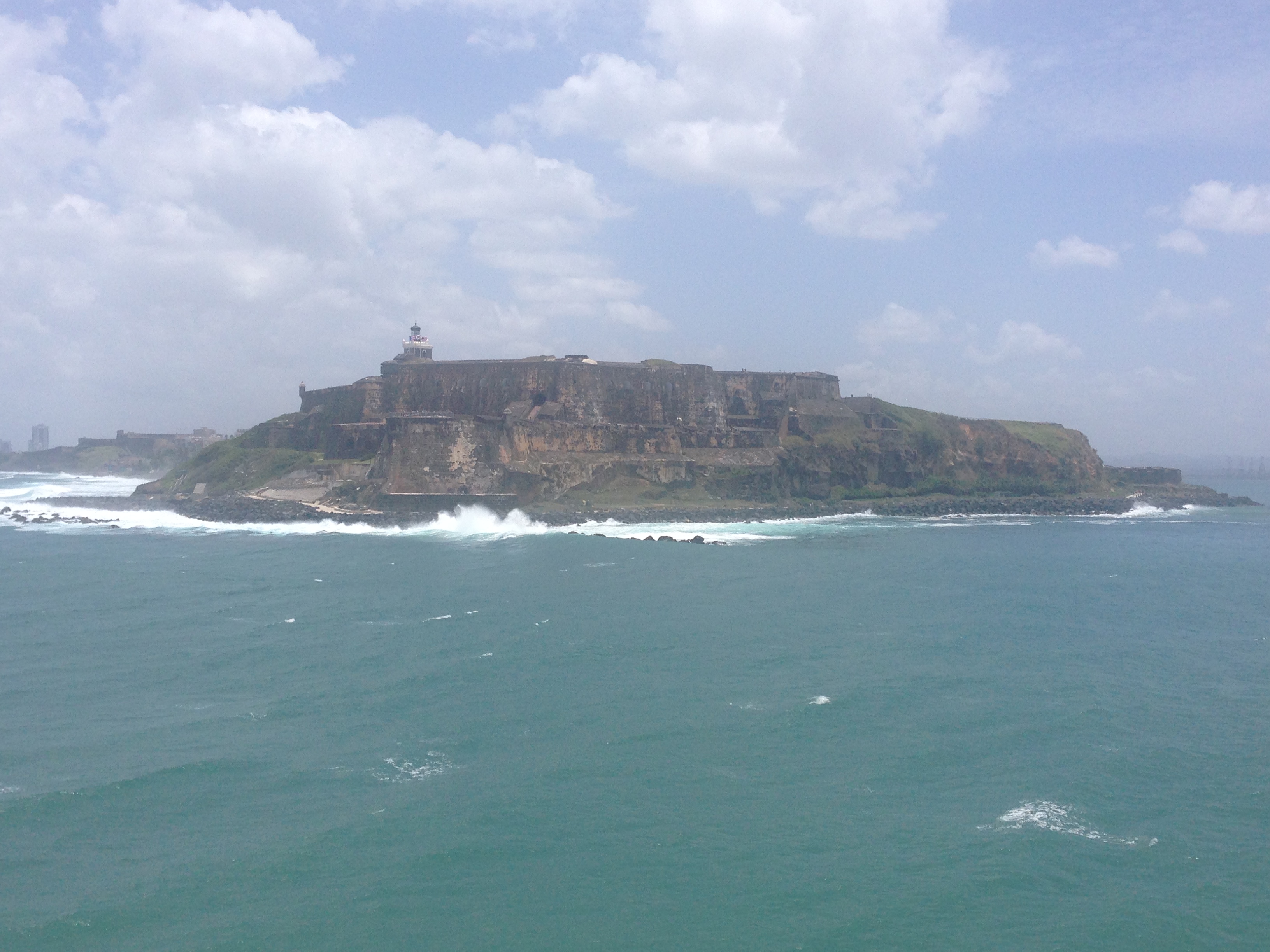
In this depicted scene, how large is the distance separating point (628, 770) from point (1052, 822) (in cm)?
Answer: 588

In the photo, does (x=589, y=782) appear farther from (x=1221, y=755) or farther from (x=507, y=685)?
(x=1221, y=755)

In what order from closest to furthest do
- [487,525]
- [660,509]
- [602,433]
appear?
1. [487,525]
2. [660,509]
3. [602,433]


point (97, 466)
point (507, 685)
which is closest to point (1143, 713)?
point (507, 685)

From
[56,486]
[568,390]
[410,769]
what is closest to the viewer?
[410,769]

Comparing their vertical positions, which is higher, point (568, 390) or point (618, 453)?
point (568, 390)

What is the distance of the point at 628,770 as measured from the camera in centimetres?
1354

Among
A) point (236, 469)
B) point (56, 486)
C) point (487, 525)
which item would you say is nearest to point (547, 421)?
point (487, 525)

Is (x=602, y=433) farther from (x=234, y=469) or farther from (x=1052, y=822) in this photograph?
(x=1052, y=822)

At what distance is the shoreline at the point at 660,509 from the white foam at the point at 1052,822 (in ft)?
116

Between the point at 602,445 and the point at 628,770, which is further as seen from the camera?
the point at 602,445

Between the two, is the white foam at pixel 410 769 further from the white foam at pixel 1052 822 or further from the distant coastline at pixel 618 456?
the distant coastline at pixel 618 456

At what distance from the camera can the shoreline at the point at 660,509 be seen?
46844mm

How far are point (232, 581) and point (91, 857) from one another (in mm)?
18925

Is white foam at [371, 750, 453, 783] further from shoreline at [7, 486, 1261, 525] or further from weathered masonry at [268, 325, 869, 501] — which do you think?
weathered masonry at [268, 325, 869, 501]
